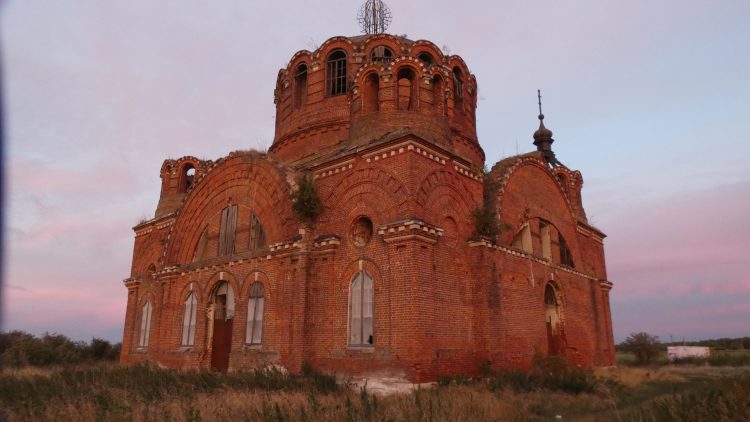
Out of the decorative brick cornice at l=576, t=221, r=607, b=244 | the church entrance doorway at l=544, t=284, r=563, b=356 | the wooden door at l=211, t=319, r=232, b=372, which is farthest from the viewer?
the decorative brick cornice at l=576, t=221, r=607, b=244

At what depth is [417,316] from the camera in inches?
516

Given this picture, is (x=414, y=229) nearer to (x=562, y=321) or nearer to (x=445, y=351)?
(x=445, y=351)

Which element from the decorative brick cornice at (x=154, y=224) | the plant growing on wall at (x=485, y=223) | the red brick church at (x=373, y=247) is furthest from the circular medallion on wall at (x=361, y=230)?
the decorative brick cornice at (x=154, y=224)

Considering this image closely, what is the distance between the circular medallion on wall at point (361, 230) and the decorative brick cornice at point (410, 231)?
3.65 ft

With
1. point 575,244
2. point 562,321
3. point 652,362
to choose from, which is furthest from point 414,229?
point 652,362

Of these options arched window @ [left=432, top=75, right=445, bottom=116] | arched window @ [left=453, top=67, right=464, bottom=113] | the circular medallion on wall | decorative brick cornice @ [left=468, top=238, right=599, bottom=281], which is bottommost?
decorative brick cornice @ [left=468, top=238, right=599, bottom=281]

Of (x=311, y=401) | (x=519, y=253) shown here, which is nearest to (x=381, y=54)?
(x=519, y=253)

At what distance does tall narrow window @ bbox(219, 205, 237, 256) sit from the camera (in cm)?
1945

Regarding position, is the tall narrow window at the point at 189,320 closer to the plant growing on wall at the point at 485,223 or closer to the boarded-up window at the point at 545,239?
the plant growing on wall at the point at 485,223

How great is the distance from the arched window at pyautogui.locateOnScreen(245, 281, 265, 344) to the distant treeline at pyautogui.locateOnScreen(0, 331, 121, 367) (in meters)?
15.5

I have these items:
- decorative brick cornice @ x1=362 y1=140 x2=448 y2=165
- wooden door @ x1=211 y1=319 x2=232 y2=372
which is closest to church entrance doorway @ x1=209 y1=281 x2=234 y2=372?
wooden door @ x1=211 y1=319 x2=232 y2=372

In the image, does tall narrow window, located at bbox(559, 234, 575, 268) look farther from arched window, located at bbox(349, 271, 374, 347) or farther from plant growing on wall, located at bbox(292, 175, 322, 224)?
plant growing on wall, located at bbox(292, 175, 322, 224)

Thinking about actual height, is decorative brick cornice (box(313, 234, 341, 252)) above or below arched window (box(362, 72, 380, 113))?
below

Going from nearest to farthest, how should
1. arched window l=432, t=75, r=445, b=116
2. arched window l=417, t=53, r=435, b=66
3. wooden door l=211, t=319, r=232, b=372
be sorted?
1. arched window l=432, t=75, r=445, b=116
2. wooden door l=211, t=319, r=232, b=372
3. arched window l=417, t=53, r=435, b=66
